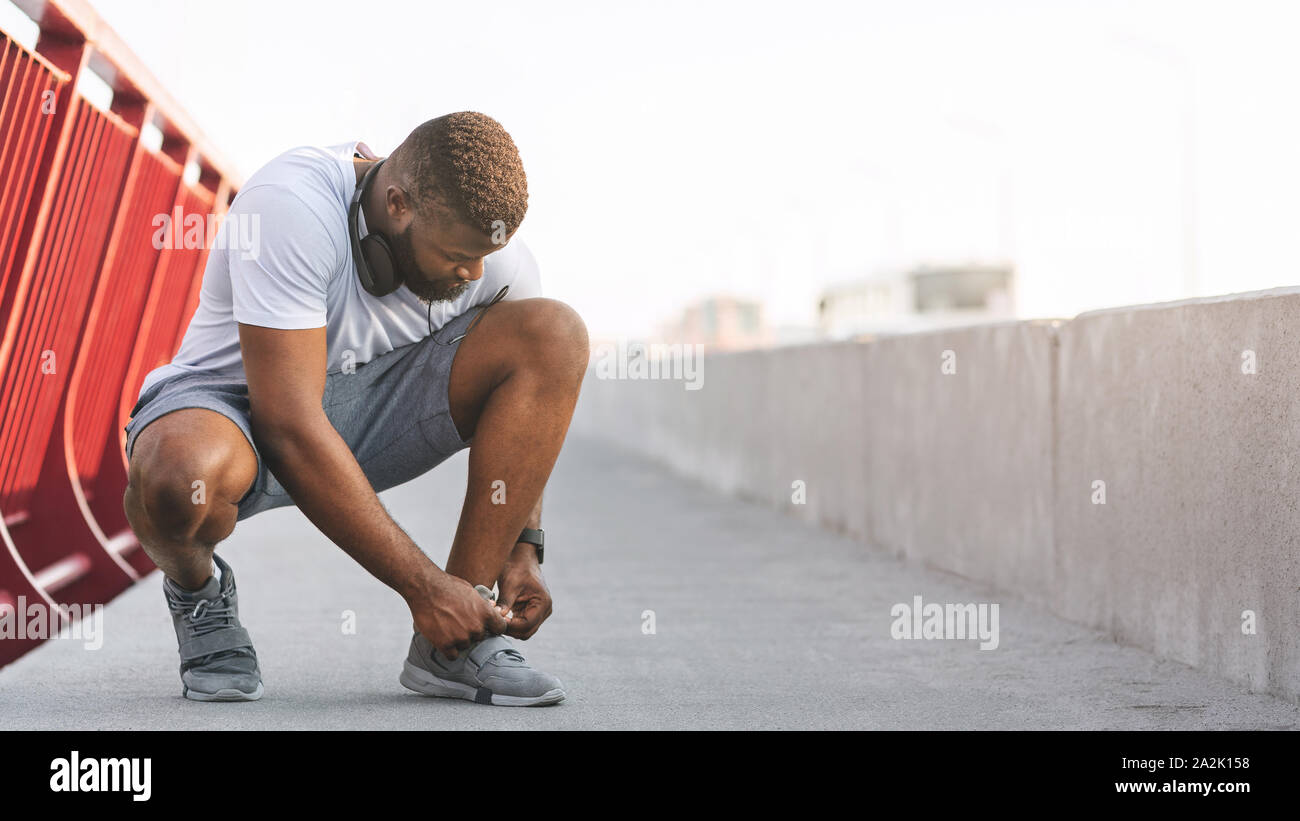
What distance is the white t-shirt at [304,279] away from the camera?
3.47 m

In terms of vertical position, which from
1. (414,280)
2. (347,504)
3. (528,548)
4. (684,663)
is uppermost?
(414,280)

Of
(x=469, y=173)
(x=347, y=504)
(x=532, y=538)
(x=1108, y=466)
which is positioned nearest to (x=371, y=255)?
(x=469, y=173)

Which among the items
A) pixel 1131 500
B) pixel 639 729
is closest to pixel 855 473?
pixel 1131 500

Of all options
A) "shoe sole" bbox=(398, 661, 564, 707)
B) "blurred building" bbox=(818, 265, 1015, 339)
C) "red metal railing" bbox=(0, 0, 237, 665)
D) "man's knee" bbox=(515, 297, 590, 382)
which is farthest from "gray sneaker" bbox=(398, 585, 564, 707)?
"blurred building" bbox=(818, 265, 1015, 339)

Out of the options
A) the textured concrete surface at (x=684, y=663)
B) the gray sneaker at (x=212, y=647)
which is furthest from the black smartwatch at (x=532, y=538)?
the gray sneaker at (x=212, y=647)

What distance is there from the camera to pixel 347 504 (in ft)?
11.3

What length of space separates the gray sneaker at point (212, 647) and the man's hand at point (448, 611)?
1.97 feet

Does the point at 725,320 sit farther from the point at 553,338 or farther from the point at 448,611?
the point at 448,611

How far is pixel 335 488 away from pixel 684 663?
1381 mm

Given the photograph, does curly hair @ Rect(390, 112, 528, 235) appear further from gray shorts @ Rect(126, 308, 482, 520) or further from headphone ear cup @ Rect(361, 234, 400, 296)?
gray shorts @ Rect(126, 308, 482, 520)

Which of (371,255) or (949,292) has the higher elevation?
(949,292)

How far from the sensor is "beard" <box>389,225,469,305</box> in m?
3.63
